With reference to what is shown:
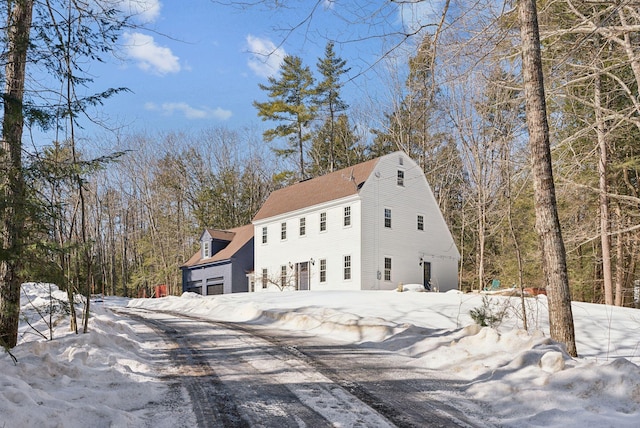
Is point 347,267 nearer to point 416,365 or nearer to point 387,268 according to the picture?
point 387,268

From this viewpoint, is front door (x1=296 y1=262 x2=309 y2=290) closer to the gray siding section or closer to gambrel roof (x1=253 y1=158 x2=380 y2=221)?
gambrel roof (x1=253 y1=158 x2=380 y2=221)

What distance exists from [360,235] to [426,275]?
19.0 feet

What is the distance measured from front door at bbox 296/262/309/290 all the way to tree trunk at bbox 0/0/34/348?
2191 cm

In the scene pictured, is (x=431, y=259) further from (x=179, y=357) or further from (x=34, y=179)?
(x=34, y=179)

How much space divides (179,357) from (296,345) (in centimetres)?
207

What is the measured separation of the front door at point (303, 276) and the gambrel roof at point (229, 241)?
20.4ft

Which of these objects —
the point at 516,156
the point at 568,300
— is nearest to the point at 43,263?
the point at 568,300

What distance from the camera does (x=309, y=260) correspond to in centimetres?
Result: 2880

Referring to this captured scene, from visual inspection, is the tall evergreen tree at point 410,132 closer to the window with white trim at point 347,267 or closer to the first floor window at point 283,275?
the window with white trim at point 347,267

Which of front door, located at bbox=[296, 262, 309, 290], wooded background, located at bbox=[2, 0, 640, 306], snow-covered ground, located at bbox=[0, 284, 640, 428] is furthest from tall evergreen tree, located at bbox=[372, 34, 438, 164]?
snow-covered ground, located at bbox=[0, 284, 640, 428]

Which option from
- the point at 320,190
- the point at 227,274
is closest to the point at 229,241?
the point at 227,274

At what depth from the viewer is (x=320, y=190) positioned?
29.8 metres

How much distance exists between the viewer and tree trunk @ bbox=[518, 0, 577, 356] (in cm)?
747

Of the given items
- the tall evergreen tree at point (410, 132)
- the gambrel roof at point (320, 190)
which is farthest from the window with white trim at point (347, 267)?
the tall evergreen tree at point (410, 132)
